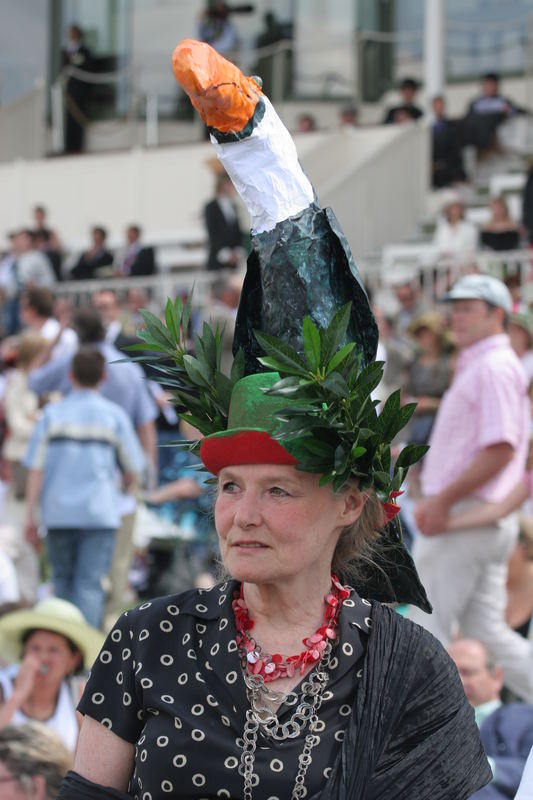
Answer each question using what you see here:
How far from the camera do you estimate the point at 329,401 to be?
2.69 meters

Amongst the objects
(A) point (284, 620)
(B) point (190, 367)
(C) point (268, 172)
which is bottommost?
(A) point (284, 620)

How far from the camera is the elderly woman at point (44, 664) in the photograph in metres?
5.95

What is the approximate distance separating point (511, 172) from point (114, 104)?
25.1ft

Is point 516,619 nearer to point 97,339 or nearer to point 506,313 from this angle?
point 506,313

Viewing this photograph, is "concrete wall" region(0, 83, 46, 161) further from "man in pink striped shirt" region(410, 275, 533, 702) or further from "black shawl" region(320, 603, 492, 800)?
"black shawl" region(320, 603, 492, 800)

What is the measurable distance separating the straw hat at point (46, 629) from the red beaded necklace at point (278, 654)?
3320mm

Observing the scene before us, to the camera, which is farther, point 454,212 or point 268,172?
point 454,212

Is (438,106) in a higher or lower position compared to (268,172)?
lower

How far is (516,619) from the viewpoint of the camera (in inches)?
275

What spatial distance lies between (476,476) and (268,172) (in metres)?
3.34

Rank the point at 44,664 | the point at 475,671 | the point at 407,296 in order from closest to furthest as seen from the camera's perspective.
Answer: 1. the point at 475,671
2. the point at 44,664
3. the point at 407,296

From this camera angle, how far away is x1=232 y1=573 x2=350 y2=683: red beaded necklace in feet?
8.85

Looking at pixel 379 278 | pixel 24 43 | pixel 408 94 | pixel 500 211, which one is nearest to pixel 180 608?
pixel 500 211

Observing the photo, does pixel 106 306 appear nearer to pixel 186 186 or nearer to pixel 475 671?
pixel 475 671
